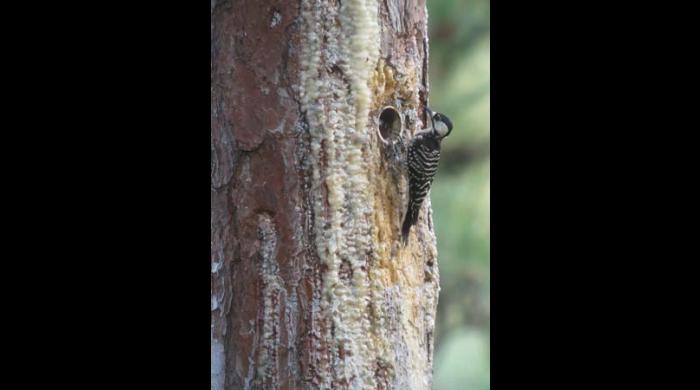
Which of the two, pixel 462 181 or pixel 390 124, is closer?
pixel 390 124

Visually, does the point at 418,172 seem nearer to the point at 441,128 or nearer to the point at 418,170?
the point at 418,170

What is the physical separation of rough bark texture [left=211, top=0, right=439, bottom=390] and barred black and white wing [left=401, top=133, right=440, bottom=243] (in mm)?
19

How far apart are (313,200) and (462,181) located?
2.69m

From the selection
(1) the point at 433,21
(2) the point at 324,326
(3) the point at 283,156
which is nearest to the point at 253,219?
(3) the point at 283,156

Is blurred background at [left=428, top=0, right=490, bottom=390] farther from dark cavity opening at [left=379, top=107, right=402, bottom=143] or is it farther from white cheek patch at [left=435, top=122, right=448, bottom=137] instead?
dark cavity opening at [left=379, top=107, right=402, bottom=143]

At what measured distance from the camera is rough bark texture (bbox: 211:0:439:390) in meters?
1.58

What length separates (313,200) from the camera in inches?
62.5

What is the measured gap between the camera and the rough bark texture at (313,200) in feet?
5.20

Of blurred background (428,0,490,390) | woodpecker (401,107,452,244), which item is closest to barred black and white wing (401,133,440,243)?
woodpecker (401,107,452,244)

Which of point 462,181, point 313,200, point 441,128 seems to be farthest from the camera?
point 462,181

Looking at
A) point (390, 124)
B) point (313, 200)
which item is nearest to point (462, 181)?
point (390, 124)

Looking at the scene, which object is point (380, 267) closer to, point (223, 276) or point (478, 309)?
point (223, 276)

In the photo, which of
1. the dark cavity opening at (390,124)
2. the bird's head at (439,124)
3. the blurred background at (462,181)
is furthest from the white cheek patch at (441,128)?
the blurred background at (462,181)

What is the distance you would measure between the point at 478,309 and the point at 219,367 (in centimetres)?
278
